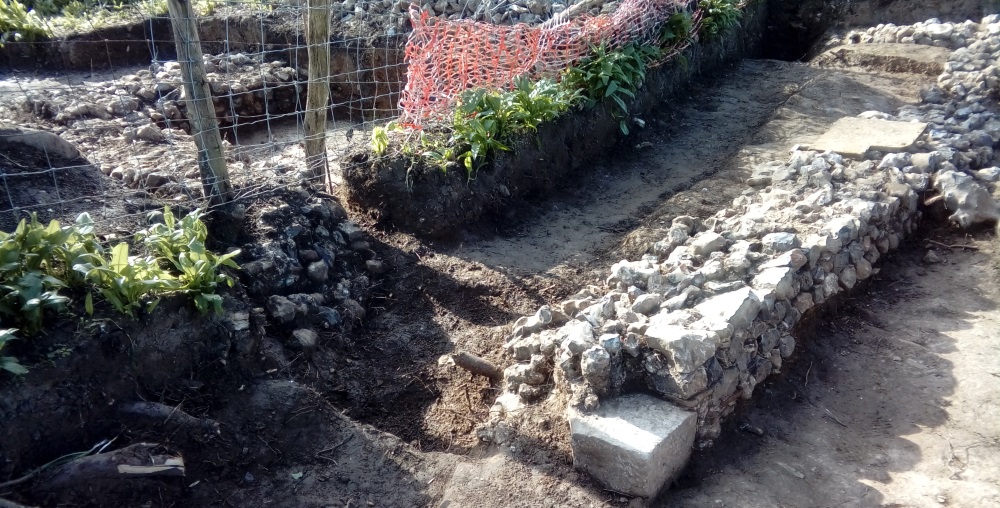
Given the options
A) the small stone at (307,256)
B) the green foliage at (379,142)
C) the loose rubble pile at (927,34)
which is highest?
the loose rubble pile at (927,34)

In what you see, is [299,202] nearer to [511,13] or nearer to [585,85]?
[585,85]

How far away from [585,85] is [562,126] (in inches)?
23.5

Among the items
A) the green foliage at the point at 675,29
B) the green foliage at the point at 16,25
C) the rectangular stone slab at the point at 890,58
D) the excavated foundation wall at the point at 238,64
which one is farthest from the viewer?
the green foliage at the point at 16,25

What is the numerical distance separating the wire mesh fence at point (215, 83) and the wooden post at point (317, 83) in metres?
0.03

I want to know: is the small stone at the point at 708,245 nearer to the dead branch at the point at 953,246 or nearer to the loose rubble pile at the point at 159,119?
the dead branch at the point at 953,246

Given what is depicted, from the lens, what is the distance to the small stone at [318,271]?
4.33m

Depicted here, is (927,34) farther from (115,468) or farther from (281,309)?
(115,468)

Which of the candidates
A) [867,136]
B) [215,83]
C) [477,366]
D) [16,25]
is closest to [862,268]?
[867,136]

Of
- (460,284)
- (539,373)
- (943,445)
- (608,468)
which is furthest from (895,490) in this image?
(460,284)

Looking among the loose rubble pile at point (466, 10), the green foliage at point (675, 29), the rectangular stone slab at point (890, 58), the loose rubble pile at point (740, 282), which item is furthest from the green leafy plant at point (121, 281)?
the rectangular stone slab at point (890, 58)

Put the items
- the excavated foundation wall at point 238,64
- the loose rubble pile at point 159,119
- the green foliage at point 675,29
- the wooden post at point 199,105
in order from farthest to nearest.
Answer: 1. the green foliage at point 675,29
2. the excavated foundation wall at point 238,64
3. the loose rubble pile at point 159,119
4. the wooden post at point 199,105

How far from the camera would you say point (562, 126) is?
593cm

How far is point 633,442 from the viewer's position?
2875 millimetres

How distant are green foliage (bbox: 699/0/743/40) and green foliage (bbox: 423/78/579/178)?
2970 millimetres
